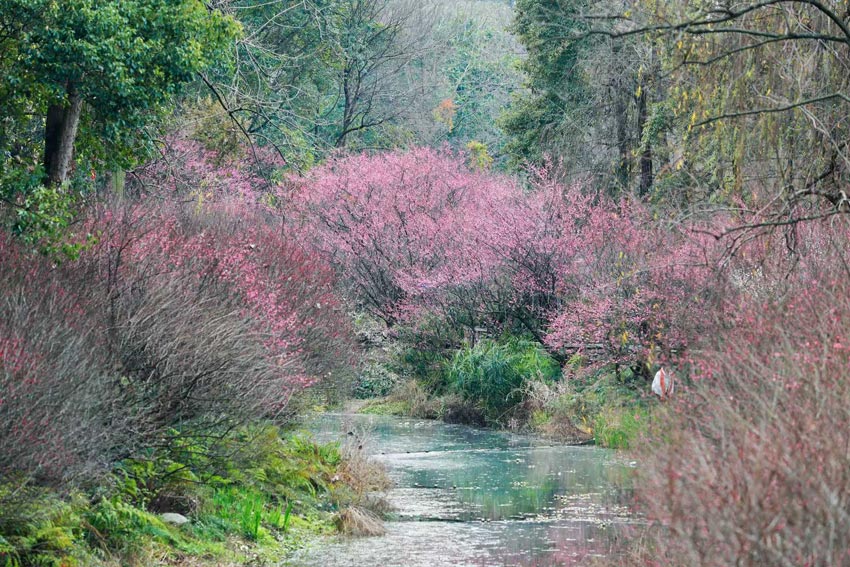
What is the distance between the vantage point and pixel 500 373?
82.1 ft

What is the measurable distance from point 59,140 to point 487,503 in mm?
7877

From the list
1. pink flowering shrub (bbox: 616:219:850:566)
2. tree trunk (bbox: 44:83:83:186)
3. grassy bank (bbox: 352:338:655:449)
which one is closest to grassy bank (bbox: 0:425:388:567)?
tree trunk (bbox: 44:83:83:186)

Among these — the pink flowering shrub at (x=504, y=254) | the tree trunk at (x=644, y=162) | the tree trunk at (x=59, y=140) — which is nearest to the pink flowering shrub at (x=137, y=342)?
the tree trunk at (x=59, y=140)

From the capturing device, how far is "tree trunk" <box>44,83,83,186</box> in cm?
1412

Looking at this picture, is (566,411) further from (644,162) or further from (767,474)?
(767,474)

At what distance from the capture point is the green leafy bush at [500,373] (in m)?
24.9

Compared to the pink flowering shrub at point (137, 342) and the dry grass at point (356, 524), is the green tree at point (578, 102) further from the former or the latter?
the dry grass at point (356, 524)

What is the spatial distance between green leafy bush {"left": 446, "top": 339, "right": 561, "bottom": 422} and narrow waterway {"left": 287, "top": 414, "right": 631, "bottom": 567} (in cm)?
106

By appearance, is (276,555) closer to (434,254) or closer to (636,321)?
(636,321)

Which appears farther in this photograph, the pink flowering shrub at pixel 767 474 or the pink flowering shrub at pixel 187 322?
the pink flowering shrub at pixel 187 322

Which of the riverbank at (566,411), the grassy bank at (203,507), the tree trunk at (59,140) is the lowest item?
the grassy bank at (203,507)

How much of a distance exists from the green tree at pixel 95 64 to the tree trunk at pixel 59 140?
13 millimetres

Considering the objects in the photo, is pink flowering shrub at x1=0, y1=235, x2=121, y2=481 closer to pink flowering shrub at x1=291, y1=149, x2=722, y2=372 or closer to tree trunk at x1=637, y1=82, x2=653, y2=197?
pink flowering shrub at x1=291, y1=149, x2=722, y2=372

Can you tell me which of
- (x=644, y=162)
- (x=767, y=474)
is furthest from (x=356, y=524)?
(x=644, y=162)
